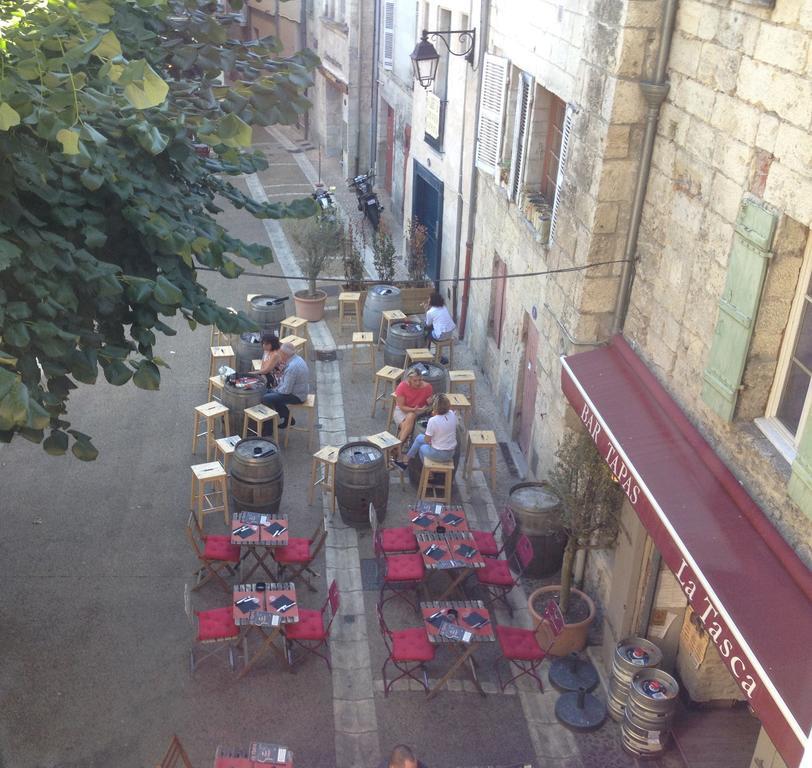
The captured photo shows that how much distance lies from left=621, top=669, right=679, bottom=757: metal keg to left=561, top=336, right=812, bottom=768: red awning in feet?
5.29

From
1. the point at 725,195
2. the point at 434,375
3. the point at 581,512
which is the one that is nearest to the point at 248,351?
the point at 434,375

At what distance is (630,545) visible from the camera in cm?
771

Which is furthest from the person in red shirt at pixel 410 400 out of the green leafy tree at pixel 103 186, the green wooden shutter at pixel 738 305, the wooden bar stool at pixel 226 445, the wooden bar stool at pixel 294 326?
the green wooden shutter at pixel 738 305

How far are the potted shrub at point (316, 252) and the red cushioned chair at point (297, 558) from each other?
6699 mm

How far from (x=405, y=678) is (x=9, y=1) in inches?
238

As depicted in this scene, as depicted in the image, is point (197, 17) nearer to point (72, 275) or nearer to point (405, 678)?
point (72, 275)

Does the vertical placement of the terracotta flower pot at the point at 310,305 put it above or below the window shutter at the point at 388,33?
below

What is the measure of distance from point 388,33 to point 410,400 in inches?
464

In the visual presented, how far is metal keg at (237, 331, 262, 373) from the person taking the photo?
1270 centimetres

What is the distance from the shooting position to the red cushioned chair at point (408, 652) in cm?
750

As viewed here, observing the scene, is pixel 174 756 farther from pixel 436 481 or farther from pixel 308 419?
pixel 308 419

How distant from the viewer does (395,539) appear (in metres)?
8.88

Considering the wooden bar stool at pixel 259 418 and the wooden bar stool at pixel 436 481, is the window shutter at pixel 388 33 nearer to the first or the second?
the wooden bar stool at pixel 259 418

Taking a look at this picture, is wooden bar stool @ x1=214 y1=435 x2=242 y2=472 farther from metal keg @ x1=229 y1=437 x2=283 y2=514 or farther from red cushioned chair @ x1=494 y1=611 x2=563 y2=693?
red cushioned chair @ x1=494 y1=611 x2=563 y2=693
